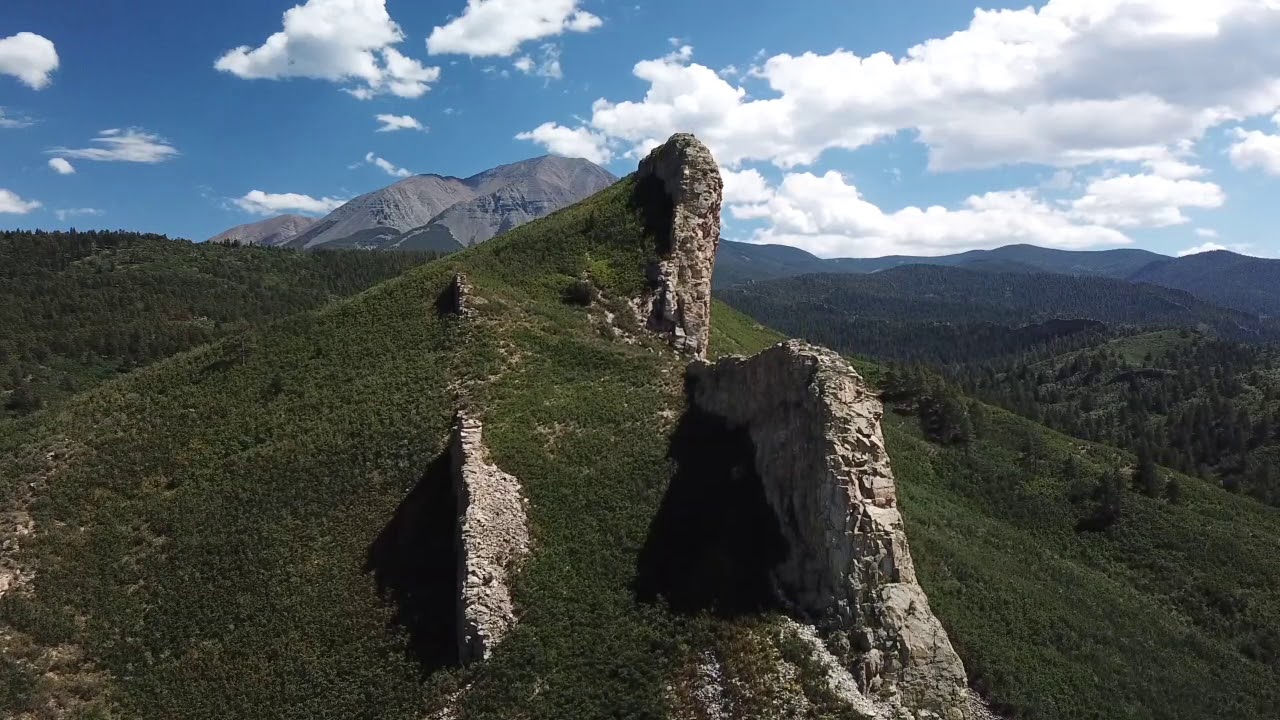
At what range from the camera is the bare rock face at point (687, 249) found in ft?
194

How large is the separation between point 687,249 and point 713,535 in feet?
113

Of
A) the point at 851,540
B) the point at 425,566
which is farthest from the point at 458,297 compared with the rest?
the point at 851,540

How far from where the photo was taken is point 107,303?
152 m

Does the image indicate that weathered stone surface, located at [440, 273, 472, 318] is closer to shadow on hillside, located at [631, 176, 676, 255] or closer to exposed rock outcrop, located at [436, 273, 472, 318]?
exposed rock outcrop, located at [436, 273, 472, 318]

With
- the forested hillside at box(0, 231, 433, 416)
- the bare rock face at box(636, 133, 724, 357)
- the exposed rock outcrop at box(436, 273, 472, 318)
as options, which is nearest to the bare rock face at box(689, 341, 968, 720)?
the bare rock face at box(636, 133, 724, 357)

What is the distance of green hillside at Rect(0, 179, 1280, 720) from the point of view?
29469 millimetres

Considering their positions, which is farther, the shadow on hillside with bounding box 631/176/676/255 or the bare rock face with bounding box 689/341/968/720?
the shadow on hillside with bounding box 631/176/676/255

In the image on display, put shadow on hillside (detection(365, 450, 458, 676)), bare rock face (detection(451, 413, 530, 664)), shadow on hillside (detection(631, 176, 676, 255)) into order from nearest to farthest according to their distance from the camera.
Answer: bare rock face (detection(451, 413, 530, 664)), shadow on hillside (detection(365, 450, 458, 676)), shadow on hillside (detection(631, 176, 676, 255))

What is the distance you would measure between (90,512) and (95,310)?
5486 inches

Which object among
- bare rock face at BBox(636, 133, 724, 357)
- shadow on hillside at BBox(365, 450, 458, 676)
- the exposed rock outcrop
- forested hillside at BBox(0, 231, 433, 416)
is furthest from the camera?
forested hillside at BBox(0, 231, 433, 416)

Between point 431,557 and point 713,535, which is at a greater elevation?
point 713,535

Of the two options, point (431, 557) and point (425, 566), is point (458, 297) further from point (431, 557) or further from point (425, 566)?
point (425, 566)

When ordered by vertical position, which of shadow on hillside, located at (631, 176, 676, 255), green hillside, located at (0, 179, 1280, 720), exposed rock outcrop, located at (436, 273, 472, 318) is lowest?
green hillside, located at (0, 179, 1280, 720)

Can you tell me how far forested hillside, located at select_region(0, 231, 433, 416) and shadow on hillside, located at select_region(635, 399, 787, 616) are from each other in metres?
77.0
